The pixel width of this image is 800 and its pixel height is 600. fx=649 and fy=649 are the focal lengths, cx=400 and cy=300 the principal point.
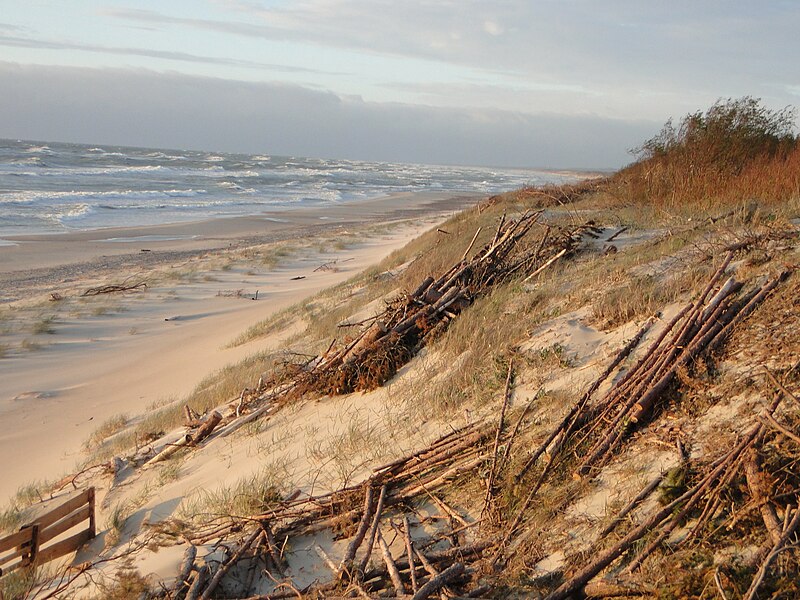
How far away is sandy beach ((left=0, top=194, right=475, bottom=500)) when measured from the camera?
903 centimetres

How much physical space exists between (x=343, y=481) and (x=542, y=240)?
15.8 ft

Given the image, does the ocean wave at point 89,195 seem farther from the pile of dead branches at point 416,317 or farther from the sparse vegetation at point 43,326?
the pile of dead branches at point 416,317

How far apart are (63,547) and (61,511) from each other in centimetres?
25

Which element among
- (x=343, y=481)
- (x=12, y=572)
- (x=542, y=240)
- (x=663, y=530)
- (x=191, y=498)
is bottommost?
(x=12, y=572)

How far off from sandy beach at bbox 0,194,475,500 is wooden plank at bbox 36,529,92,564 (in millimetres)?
2491

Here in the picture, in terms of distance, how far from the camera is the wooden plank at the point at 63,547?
14.4ft

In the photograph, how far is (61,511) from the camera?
4648mm

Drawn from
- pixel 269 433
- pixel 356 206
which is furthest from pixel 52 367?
pixel 356 206

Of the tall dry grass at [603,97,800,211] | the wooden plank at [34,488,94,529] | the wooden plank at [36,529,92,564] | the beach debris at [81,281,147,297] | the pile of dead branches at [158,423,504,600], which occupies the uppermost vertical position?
the tall dry grass at [603,97,800,211]

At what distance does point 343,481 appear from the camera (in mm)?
4391

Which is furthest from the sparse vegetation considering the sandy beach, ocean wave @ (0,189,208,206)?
ocean wave @ (0,189,208,206)

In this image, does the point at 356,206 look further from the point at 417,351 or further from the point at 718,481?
the point at 718,481

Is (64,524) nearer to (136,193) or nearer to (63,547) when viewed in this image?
(63,547)

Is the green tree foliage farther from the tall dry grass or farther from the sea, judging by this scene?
the sea
